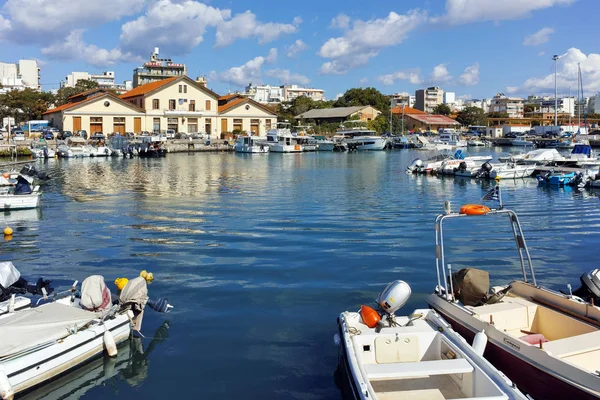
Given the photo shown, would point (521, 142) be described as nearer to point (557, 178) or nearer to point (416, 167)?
point (416, 167)

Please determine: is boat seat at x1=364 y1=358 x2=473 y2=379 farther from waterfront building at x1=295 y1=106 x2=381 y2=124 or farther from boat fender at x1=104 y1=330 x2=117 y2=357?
waterfront building at x1=295 y1=106 x2=381 y2=124

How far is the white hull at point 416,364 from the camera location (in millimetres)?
6250

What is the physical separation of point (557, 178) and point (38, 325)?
96.4 ft

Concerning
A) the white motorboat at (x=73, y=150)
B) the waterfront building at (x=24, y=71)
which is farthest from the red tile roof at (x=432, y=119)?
the waterfront building at (x=24, y=71)

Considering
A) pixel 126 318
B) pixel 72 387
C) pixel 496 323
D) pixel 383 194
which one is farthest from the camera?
pixel 383 194

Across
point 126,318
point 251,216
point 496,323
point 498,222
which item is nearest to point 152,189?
point 251,216

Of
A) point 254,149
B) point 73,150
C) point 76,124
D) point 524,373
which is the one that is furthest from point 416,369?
point 76,124

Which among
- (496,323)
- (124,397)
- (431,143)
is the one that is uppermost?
(431,143)

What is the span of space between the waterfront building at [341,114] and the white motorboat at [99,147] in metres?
41.2

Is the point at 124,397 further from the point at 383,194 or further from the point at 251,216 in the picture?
the point at 383,194

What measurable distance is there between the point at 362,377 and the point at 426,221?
13.7 meters

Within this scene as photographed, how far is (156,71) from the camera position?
356 feet

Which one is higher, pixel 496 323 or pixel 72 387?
pixel 496 323

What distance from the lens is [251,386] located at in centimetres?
767
